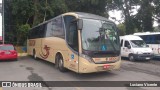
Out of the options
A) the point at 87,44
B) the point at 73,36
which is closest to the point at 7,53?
the point at 73,36

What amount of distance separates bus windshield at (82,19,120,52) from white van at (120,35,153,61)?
7.31m

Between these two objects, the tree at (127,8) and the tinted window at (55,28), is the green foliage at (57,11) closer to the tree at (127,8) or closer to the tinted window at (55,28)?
the tree at (127,8)

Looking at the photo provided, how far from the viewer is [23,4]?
2655 centimetres

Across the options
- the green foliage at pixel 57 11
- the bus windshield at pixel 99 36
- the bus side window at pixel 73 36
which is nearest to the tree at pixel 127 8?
the green foliage at pixel 57 11

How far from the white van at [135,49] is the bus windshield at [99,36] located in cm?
731

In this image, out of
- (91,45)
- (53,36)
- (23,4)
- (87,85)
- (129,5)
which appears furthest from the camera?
(129,5)

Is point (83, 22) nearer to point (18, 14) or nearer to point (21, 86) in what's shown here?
point (21, 86)

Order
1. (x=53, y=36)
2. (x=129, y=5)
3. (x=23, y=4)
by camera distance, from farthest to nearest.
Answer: (x=129, y=5)
(x=23, y=4)
(x=53, y=36)

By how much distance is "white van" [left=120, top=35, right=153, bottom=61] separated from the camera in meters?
17.5

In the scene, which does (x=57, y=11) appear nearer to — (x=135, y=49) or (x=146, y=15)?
(x=146, y=15)

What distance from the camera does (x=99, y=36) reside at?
10.3 m

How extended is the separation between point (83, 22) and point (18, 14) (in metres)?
20.1

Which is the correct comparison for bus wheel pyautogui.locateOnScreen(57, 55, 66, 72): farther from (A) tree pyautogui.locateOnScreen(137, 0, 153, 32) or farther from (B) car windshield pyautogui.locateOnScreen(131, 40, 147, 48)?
(A) tree pyautogui.locateOnScreen(137, 0, 153, 32)

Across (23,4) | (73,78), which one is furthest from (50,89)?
(23,4)
